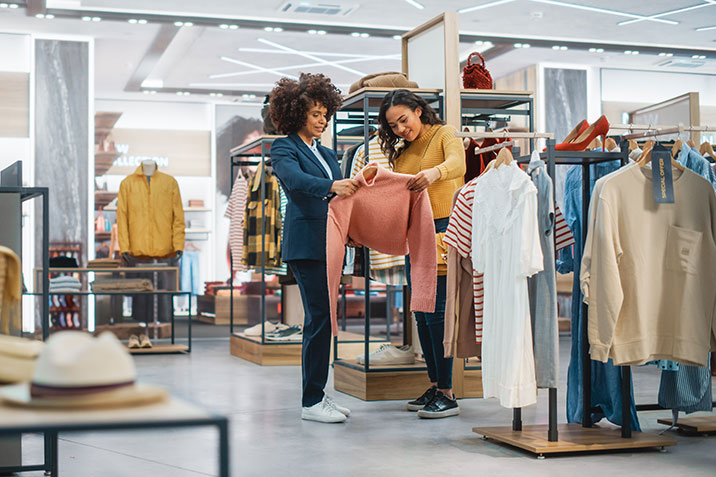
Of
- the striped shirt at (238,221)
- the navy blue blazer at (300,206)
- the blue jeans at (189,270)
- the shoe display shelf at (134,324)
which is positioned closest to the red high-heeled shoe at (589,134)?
the navy blue blazer at (300,206)

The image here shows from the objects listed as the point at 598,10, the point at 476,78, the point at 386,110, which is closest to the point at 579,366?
the point at 386,110

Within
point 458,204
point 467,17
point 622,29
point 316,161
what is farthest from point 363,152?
point 622,29

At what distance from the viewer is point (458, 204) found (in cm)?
374

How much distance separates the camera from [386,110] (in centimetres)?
424

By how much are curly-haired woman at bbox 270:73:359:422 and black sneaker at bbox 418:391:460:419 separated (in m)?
0.42

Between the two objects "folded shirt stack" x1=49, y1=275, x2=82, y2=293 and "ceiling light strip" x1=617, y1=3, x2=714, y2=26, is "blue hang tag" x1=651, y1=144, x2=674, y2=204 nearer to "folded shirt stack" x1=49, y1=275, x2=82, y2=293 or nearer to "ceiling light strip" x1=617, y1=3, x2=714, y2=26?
"folded shirt stack" x1=49, y1=275, x2=82, y2=293

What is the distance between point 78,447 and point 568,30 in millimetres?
7596

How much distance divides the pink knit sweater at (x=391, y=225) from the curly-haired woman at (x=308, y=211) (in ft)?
0.34

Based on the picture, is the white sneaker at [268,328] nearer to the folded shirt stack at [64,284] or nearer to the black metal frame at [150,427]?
the folded shirt stack at [64,284]

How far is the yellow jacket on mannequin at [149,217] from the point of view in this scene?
7531mm

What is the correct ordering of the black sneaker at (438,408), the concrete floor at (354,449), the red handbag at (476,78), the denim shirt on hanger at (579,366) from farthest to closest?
the red handbag at (476,78), the black sneaker at (438,408), the denim shirt on hanger at (579,366), the concrete floor at (354,449)

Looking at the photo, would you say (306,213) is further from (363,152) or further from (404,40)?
(404,40)

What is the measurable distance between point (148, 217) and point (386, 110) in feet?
12.9

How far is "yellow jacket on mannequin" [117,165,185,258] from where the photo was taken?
24.7ft
